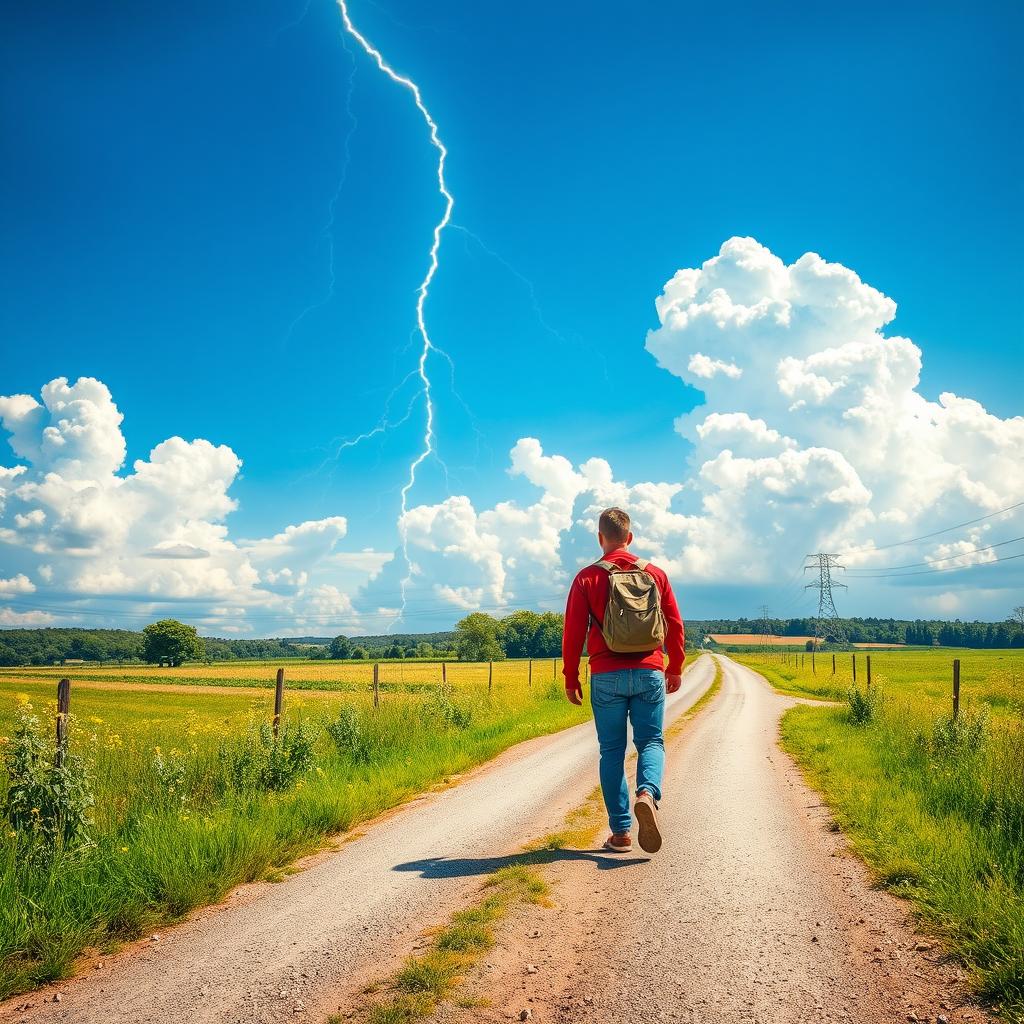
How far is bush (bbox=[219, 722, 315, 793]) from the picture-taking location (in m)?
8.02

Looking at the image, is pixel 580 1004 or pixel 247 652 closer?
pixel 580 1004

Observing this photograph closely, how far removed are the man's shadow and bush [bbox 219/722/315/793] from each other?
304 centimetres

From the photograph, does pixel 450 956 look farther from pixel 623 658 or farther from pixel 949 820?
pixel 949 820

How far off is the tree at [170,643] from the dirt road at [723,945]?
434ft

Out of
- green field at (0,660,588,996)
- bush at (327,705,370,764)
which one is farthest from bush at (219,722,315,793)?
bush at (327,705,370,764)

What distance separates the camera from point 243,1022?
10.7 ft

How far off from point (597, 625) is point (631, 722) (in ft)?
2.69

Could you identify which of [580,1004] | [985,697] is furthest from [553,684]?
[580,1004]

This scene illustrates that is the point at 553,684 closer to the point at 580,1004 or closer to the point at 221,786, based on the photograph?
the point at 221,786

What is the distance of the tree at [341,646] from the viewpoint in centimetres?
15850

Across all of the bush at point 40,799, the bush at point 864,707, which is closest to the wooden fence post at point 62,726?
the bush at point 40,799

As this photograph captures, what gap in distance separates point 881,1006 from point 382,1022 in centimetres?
237

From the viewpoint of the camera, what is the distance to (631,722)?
5.47 m

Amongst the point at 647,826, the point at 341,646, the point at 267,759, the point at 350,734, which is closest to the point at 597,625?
the point at 647,826
